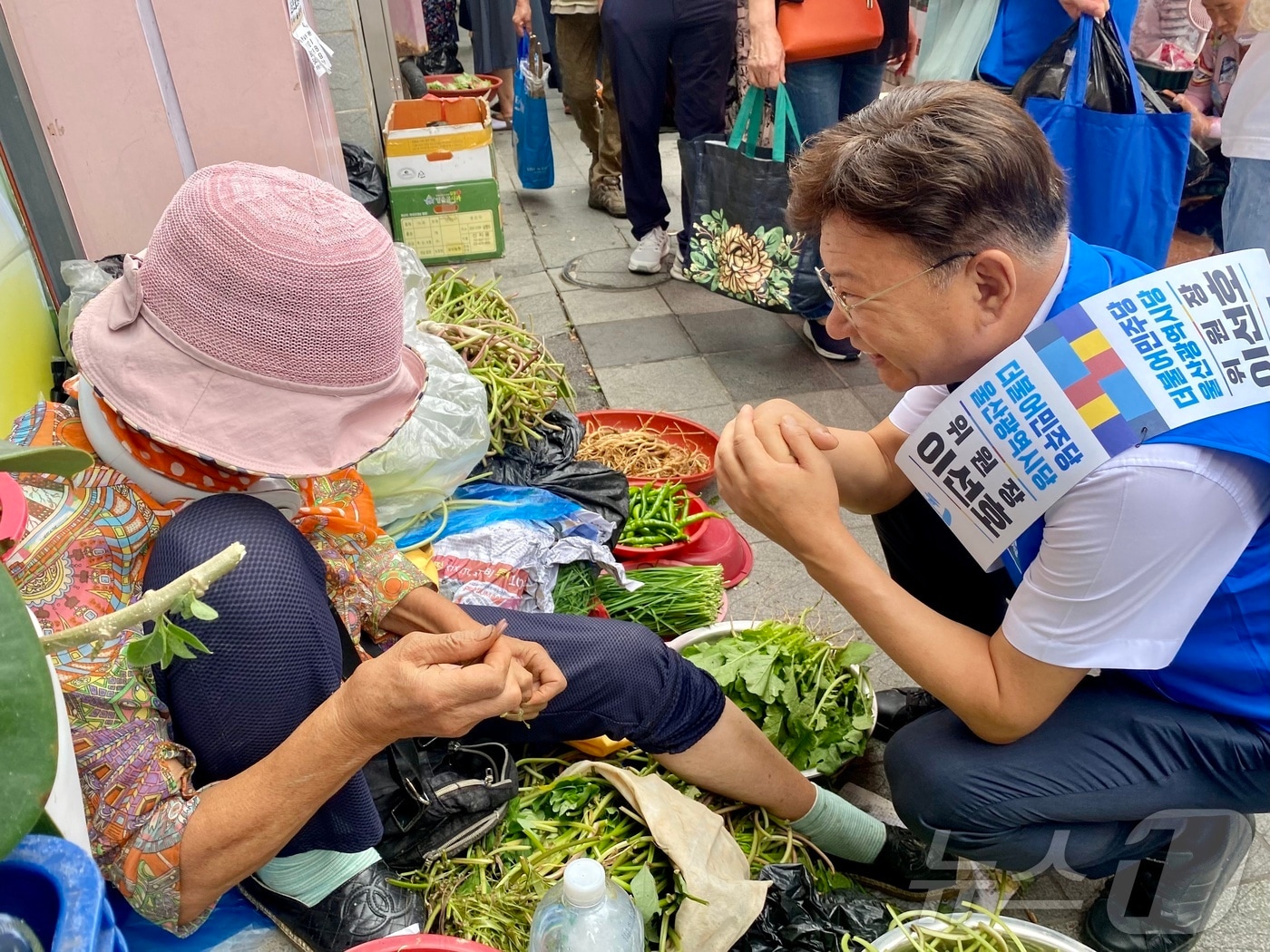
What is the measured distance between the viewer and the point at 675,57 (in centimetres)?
453

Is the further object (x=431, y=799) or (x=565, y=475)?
(x=565, y=475)

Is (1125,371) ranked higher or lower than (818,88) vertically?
higher

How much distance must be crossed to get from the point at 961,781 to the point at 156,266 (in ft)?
5.50

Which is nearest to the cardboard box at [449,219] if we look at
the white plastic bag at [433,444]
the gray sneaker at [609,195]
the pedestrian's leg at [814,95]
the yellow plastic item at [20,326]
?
the gray sneaker at [609,195]

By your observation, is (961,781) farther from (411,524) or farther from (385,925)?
(411,524)

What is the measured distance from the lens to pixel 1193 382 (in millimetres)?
1435

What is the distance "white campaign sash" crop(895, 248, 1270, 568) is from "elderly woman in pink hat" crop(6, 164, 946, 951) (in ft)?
3.09

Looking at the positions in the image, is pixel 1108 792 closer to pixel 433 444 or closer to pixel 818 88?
pixel 433 444

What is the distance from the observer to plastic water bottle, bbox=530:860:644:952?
4.58 feet

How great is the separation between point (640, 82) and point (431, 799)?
3.88 m

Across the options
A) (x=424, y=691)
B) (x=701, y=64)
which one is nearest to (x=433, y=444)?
(x=424, y=691)

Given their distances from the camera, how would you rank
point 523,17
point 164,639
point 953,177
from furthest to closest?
point 523,17 → point 953,177 → point 164,639

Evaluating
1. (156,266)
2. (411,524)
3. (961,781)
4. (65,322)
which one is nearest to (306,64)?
(65,322)

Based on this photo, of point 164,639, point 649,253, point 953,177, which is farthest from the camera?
point 649,253
